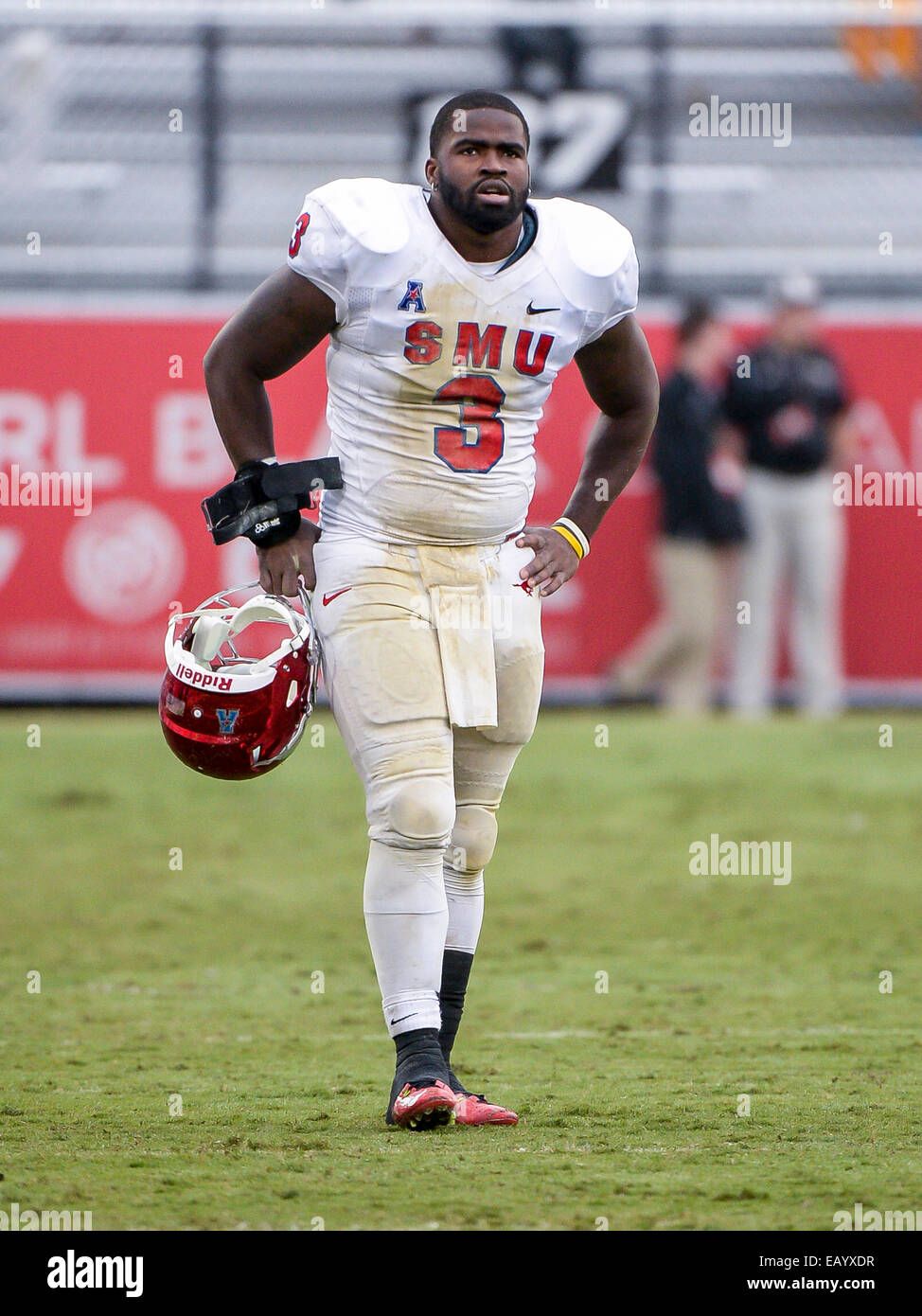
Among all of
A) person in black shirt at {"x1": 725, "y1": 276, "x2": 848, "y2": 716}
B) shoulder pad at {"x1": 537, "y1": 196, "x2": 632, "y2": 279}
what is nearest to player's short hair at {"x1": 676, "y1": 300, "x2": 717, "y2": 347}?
person in black shirt at {"x1": 725, "y1": 276, "x2": 848, "y2": 716}

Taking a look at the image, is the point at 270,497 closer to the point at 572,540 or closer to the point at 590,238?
the point at 572,540

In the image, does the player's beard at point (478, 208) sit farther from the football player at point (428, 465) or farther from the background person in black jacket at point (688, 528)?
the background person in black jacket at point (688, 528)

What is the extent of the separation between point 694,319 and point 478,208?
7.34 meters

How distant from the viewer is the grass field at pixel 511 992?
378 cm

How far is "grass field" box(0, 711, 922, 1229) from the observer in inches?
149

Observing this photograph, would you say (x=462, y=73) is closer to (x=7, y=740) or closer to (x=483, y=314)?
(x=7, y=740)

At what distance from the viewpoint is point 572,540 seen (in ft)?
15.2

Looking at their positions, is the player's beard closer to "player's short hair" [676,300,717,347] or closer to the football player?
the football player

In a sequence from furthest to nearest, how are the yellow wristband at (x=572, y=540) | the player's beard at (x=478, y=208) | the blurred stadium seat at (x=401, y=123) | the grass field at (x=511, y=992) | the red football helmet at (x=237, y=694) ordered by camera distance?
the blurred stadium seat at (x=401, y=123)
the yellow wristband at (x=572, y=540)
the red football helmet at (x=237, y=694)
the player's beard at (x=478, y=208)
the grass field at (x=511, y=992)

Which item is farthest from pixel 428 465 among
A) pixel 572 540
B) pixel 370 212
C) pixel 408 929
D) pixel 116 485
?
pixel 116 485

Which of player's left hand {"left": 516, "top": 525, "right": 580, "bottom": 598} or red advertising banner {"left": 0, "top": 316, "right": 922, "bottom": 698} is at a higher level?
red advertising banner {"left": 0, "top": 316, "right": 922, "bottom": 698}

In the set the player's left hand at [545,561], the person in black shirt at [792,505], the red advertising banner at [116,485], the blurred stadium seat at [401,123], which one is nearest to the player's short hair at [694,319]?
the person in black shirt at [792,505]

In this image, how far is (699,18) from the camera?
13.0m
